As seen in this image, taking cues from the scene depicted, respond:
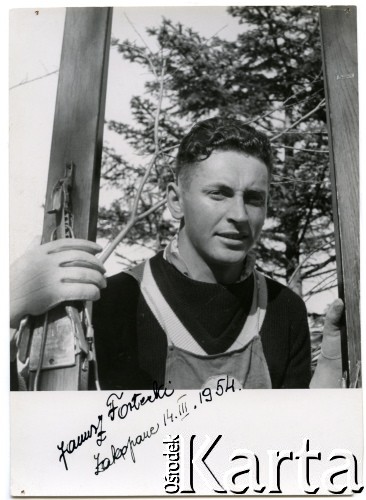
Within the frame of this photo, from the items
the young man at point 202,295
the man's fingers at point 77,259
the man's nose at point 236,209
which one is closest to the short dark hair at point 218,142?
the young man at point 202,295

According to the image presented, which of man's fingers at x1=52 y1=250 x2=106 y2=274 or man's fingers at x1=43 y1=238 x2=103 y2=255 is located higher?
man's fingers at x1=43 y1=238 x2=103 y2=255

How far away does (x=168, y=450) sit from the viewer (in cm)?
282

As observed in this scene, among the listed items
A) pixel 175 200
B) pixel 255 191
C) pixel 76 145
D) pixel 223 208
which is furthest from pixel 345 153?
pixel 76 145

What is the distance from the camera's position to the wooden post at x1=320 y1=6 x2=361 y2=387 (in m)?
2.88

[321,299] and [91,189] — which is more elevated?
[91,189]

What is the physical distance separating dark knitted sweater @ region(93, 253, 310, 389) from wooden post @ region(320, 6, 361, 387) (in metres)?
0.15

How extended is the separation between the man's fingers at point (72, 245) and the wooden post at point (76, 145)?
0.08 ft

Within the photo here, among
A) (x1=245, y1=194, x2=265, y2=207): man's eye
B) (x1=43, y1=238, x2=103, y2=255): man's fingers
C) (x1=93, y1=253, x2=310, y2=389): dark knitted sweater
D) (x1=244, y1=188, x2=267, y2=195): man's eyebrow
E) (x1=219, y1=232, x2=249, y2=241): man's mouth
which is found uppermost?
(x1=244, y1=188, x2=267, y2=195): man's eyebrow

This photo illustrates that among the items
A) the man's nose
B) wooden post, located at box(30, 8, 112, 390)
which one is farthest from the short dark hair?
wooden post, located at box(30, 8, 112, 390)

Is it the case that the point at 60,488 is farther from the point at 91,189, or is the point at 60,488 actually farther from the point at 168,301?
the point at 91,189

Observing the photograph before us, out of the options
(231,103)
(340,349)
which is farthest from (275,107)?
(340,349)

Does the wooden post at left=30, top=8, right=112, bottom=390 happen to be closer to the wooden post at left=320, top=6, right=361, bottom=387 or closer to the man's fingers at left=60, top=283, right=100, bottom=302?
the man's fingers at left=60, top=283, right=100, bottom=302

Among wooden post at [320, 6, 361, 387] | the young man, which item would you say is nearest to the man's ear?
the young man

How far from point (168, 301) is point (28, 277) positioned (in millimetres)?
452
